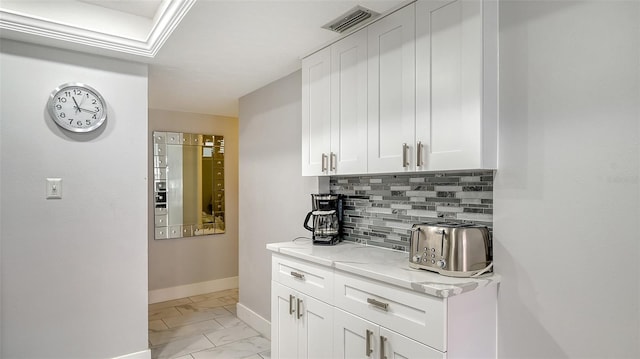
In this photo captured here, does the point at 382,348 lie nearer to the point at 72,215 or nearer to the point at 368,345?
the point at 368,345

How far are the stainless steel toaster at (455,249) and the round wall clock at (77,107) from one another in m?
2.35

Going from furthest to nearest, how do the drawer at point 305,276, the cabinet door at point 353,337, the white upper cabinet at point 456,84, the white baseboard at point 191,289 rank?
the white baseboard at point 191,289 → the drawer at point 305,276 → the cabinet door at point 353,337 → the white upper cabinet at point 456,84

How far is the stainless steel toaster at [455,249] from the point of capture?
Result: 162 centimetres

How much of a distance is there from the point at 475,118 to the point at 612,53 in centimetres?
50

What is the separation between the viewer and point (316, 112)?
255 cm

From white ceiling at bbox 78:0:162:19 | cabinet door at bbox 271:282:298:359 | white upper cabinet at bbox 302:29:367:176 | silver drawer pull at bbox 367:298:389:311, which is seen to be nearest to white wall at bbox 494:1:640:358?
silver drawer pull at bbox 367:298:389:311

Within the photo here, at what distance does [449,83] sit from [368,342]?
4.16 ft

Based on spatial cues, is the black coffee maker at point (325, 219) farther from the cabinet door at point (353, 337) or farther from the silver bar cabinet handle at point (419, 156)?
the silver bar cabinet handle at point (419, 156)

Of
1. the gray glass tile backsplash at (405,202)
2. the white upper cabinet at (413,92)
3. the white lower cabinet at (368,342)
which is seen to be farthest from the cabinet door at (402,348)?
the white upper cabinet at (413,92)

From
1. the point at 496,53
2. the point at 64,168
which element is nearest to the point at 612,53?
the point at 496,53

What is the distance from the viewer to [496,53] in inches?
65.9

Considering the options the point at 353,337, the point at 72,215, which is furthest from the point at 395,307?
the point at 72,215

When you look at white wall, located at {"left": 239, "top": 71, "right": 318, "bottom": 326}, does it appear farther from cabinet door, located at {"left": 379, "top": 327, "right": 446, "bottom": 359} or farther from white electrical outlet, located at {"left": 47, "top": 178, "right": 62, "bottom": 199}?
white electrical outlet, located at {"left": 47, "top": 178, "right": 62, "bottom": 199}

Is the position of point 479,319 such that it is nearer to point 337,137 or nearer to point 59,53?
point 337,137
